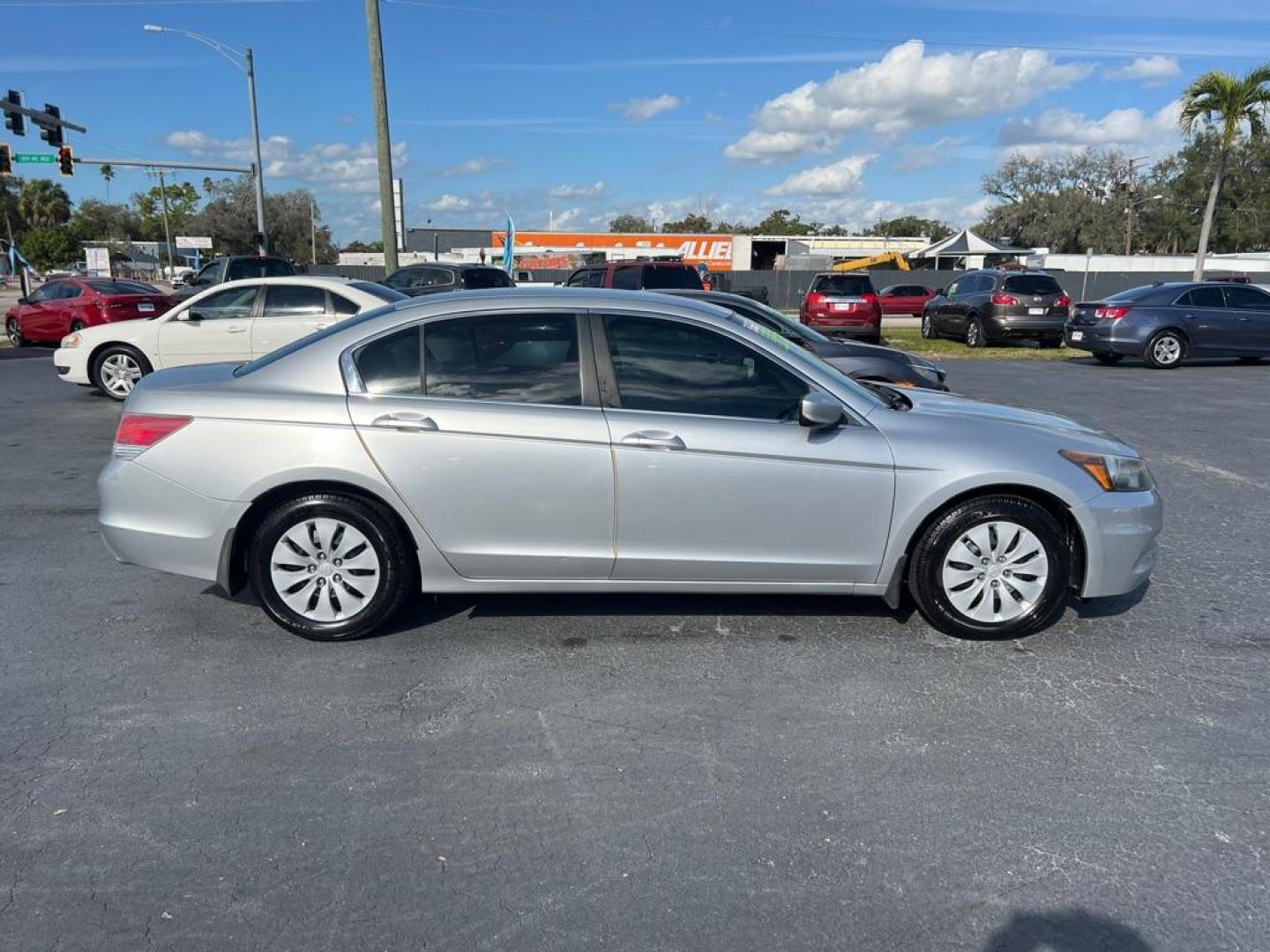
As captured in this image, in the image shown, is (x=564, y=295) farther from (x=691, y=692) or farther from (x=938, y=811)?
(x=938, y=811)

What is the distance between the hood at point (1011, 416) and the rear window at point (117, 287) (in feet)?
56.6

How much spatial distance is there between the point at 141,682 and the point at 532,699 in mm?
1726

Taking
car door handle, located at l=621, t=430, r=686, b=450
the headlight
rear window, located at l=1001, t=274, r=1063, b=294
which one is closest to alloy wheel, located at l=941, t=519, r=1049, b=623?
the headlight

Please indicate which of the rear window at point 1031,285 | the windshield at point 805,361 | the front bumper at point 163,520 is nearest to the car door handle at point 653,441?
the windshield at point 805,361

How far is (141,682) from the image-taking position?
4.07 m

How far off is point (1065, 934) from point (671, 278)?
15093 mm

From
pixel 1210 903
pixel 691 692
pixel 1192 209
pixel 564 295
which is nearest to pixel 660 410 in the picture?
pixel 564 295

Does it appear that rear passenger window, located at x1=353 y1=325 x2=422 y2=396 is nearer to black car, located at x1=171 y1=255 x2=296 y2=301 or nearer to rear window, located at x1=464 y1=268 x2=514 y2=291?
rear window, located at x1=464 y1=268 x2=514 y2=291

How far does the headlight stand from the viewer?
4398 millimetres

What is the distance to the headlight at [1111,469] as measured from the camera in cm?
440

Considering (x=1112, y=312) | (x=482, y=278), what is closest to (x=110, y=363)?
(x=482, y=278)

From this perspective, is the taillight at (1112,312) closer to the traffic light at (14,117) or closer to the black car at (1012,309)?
the black car at (1012,309)

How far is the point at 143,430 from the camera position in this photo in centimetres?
445

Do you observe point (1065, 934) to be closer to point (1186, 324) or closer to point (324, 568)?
point (324, 568)
